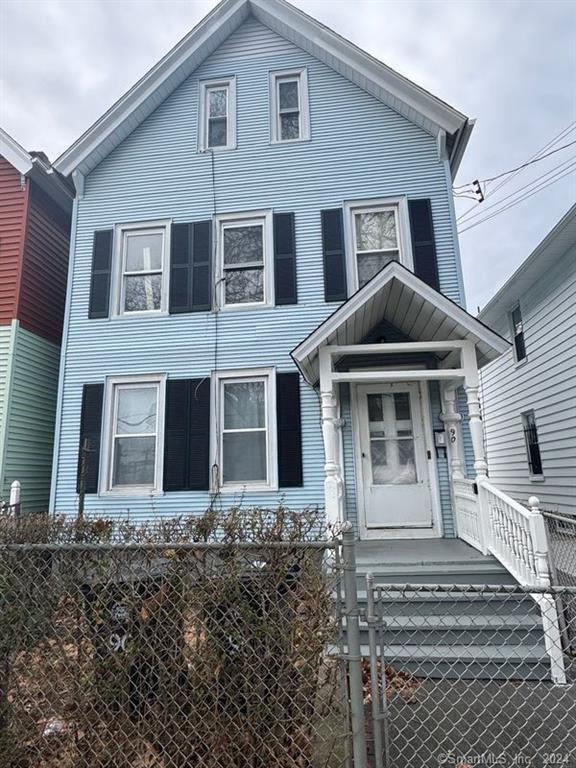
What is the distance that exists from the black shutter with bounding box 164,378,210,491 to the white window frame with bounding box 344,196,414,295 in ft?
10.3

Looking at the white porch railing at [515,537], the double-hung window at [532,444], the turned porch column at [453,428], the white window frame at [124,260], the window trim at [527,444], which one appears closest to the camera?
the white porch railing at [515,537]

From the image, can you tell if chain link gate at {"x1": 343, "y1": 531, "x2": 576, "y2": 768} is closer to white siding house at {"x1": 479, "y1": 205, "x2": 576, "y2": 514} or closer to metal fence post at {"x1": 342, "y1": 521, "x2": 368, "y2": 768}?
metal fence post at {"x1": 342, "y1": 521, "x2": 368, "y2": 768}

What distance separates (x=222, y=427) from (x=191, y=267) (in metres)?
3.00

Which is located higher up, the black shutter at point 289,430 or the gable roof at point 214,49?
the gable roof at point 214,49

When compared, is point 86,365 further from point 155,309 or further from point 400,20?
point 400,20

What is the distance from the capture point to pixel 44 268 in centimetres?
925

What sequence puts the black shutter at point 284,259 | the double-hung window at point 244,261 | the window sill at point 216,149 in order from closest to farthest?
the black shutter at point 284,259
the double-hung window at point 244,261
the window sill at point 216,149

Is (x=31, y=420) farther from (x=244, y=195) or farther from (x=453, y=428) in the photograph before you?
(x=453, y=428)

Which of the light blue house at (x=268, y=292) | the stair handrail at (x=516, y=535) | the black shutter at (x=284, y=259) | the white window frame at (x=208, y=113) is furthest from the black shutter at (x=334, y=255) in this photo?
the stair handrail at (x=516, y=535)

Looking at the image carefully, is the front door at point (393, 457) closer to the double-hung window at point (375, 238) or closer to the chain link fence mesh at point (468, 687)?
the double-hung window at point (375, 238)

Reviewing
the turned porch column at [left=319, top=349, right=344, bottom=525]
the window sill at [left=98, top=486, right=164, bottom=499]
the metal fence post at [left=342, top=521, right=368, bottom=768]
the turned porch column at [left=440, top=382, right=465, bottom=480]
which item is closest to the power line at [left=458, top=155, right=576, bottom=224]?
the turned porch column at [left=440, top=382, right=465, bottom=480]

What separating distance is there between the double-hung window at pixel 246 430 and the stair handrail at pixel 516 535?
10.7 ft

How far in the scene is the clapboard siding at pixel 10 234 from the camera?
848 centimetres

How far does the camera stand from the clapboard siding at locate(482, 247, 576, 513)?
8.73 m
